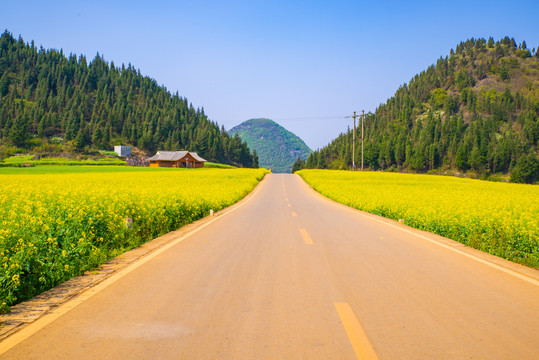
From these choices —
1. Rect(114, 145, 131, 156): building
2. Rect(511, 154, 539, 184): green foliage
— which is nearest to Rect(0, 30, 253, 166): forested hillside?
Rect(114, 145, 131, 156): building

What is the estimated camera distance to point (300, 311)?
4129 millimetres

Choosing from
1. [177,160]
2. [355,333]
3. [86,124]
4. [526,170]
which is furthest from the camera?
[86,124]

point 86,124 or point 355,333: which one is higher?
point 86,124

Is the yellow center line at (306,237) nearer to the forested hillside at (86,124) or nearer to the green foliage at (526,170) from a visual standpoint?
the green foliage at (526,170)

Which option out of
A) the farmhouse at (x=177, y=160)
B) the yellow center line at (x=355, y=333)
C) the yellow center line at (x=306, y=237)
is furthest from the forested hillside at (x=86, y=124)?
the yellow center line at (x=355, y=333)

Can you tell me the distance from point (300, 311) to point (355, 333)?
0.80 metres

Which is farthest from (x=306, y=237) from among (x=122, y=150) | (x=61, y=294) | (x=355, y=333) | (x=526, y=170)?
(x=122, y=150)

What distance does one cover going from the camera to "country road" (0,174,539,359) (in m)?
3.20

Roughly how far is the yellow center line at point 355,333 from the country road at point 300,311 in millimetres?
12

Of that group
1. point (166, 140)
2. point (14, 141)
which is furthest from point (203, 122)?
point (14, 141)

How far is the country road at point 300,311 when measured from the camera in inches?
126

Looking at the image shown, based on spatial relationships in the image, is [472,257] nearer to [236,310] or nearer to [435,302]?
[435,302]

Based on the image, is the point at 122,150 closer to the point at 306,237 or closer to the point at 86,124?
the point at 86,124

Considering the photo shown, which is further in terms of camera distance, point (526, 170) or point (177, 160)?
point (177, 160)
